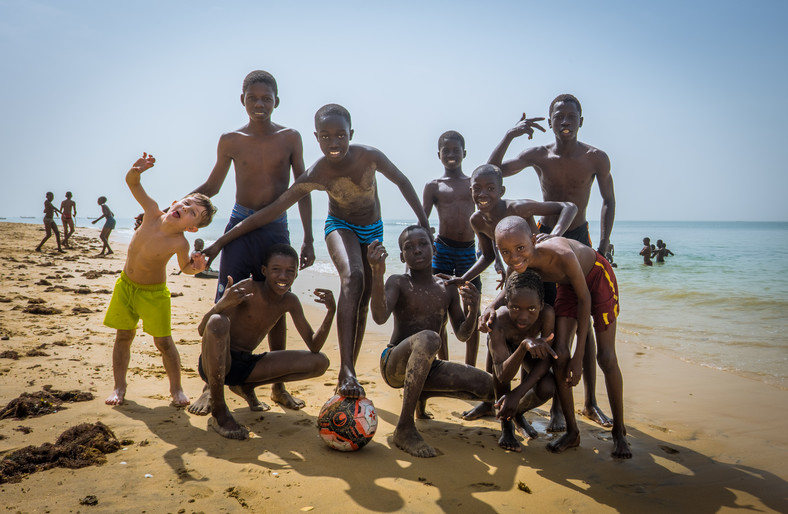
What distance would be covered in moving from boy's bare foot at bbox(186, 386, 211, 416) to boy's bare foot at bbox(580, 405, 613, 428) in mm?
3010

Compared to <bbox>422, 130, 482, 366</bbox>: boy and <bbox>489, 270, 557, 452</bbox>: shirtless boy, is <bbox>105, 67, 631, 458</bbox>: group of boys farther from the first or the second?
<bbox>422, 130, 482, 366</bbox>: boy

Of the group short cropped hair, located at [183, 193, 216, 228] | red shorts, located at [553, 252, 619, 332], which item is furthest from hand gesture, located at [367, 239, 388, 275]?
short cropped hair, located at [183, 193, 216, 228]

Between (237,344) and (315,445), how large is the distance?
1.06m

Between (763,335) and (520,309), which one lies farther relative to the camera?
(763,335)

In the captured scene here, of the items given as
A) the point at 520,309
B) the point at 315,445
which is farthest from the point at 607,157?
the point at 315,445

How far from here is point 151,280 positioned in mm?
4504

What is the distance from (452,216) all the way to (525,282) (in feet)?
7.37

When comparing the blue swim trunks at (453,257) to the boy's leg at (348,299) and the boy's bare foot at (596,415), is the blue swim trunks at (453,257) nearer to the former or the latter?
the boy's leg at (348,299)

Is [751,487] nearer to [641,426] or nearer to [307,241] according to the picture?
[641,426]

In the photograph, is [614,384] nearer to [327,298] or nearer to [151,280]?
[327,298]

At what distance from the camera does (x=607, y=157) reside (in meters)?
5.13

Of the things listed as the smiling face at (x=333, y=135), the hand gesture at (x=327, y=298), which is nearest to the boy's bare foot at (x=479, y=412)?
the hand gesture at (x=327, y=298)

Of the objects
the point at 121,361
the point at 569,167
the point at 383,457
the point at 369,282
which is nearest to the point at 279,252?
the point at 369,282

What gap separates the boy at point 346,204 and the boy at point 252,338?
26 cm
